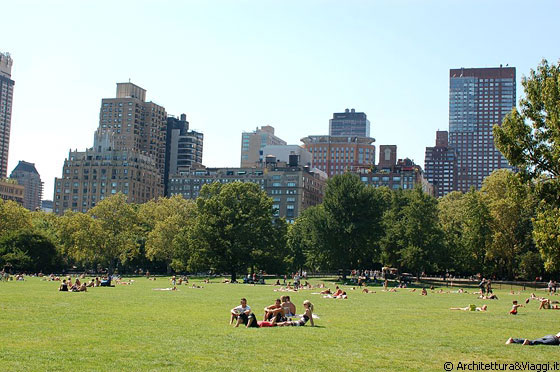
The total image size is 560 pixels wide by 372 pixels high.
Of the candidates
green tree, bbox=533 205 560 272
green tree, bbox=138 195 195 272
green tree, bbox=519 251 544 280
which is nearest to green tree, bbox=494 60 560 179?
green tree, bbox=533 205 560 272

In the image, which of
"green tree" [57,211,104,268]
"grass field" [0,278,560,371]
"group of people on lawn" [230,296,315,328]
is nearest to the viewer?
"grass field" [0,278,560,371]

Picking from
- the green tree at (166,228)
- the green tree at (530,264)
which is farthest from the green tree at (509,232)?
the green tree at (166,228)

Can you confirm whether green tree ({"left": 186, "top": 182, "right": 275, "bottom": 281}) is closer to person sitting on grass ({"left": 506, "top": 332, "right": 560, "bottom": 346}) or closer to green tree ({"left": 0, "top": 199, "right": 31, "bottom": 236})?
green tree ({"left": 0, "top": 199, "right": 31, "bottom": 236})

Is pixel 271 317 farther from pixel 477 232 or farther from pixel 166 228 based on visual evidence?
pixel 166 228

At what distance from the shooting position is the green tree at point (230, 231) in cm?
9038

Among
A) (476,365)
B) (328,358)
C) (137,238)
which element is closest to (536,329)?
(476,365)

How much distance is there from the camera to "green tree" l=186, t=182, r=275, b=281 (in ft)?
297

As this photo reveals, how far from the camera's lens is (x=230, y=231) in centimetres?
9088

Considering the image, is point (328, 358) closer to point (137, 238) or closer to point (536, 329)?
point (536, 329)

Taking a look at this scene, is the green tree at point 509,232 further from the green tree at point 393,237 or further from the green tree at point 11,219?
the green tree at point 11,219

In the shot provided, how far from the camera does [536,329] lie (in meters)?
28.2

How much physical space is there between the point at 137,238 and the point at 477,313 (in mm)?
100017

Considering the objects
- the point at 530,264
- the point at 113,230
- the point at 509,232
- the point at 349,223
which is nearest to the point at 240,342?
the point at 349,223

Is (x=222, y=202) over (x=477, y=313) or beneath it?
over
